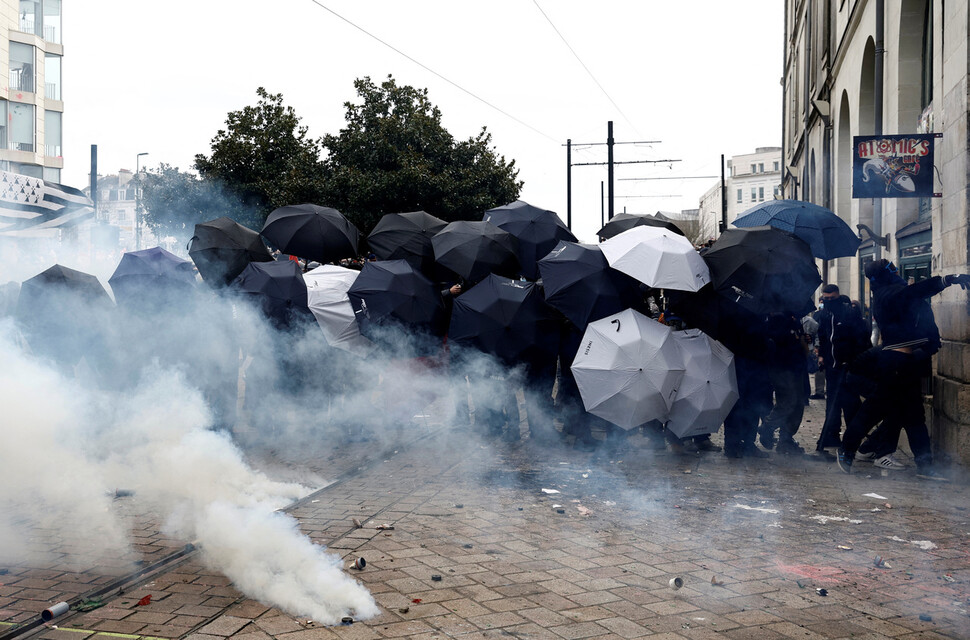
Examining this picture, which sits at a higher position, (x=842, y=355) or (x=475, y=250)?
(x=475, y=250)

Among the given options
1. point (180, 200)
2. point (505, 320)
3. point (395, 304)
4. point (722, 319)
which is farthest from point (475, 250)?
point (180, 200)

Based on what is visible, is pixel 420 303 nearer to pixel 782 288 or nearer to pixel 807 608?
pixel 782 288

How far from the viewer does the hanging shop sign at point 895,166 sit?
811cm

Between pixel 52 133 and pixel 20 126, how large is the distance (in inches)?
96.6

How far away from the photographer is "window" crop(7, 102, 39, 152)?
3269cm

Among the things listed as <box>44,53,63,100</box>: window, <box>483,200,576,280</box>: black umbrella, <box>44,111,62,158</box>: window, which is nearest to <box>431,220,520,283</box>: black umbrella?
<box>483,200,576,280</box>: black umbrella

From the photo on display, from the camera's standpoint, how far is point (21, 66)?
33688 mm

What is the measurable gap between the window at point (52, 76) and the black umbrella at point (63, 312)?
33930 mm

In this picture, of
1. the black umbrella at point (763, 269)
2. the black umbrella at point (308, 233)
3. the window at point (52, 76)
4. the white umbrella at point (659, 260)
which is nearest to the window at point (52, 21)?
the window at point (52, 76)

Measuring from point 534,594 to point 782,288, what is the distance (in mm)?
3993

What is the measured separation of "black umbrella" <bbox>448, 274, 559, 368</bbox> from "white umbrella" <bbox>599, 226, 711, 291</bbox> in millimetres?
783

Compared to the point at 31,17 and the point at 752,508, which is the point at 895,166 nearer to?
the point at 752,508

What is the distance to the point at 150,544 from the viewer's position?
480 cm

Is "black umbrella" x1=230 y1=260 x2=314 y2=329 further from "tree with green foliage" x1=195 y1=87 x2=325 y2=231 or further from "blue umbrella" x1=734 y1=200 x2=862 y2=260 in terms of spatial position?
"tree with green foliage" x1=195 y1=87 x2=325 y2=231
